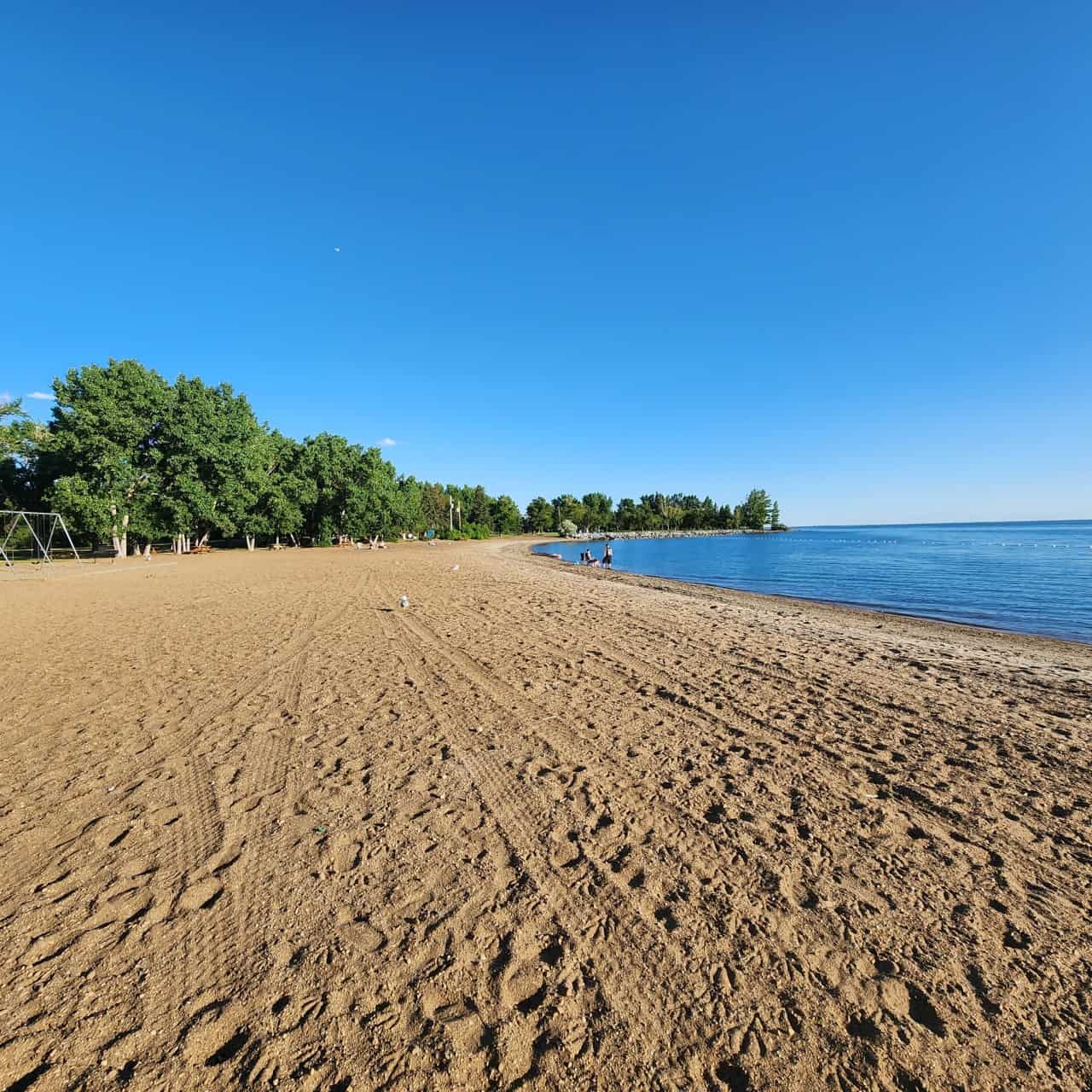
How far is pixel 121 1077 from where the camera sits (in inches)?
88.8

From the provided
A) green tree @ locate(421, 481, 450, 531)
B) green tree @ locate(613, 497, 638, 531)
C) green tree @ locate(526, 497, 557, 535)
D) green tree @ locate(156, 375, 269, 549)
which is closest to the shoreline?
green tree @ locate(156, 375, 269, 549)

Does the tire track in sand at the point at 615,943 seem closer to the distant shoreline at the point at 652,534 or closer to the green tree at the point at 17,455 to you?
the green tree at the point at 17,455

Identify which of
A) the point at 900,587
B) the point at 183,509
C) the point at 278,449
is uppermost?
the point at 278,449

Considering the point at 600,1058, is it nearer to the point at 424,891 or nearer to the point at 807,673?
the point at 424,891

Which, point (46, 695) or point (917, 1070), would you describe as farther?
point (46, 695)

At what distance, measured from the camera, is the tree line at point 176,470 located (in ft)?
131

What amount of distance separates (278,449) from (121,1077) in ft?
227

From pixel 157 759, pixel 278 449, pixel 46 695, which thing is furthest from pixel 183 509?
pixel 157 759

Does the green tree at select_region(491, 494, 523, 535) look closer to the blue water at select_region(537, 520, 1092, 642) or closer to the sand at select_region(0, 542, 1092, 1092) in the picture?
the blue water at select_region(537, 520, 1092, 642)

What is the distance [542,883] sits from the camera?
353 cm

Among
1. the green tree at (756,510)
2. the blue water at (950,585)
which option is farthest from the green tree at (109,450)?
the green tree at (756,510)

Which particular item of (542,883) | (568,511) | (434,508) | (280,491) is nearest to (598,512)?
(568,511)

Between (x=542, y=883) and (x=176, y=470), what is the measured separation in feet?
176

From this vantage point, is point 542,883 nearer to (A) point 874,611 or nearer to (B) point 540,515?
(A) point 874,611
